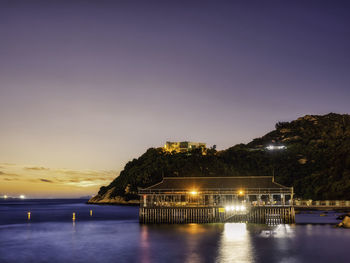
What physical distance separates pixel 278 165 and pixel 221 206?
85.9 metres

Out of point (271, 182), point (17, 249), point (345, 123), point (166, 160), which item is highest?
point (345, 123)

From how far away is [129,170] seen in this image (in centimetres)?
16175

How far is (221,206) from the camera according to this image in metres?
59.3

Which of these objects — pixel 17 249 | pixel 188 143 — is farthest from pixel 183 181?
pixel 188 143

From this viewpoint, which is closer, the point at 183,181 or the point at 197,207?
the point at 197,207

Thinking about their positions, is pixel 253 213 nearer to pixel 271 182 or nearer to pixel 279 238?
pixel 271 182

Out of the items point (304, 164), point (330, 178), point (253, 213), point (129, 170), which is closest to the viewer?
point (253, 213)

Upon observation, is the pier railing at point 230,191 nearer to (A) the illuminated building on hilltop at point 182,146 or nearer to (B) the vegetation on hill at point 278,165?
(B) the vegetation on hill at point 278,165

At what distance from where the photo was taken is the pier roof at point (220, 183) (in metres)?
59.7

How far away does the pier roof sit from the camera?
59.7 meters

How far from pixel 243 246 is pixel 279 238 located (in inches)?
238

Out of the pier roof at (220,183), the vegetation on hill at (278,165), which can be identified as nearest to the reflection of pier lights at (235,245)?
the pier roof at (220,183)

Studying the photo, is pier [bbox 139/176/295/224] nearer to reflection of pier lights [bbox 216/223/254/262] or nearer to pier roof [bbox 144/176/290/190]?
pier roof [bbox 144/176/290/190]

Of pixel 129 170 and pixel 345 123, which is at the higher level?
pixel 345 123
